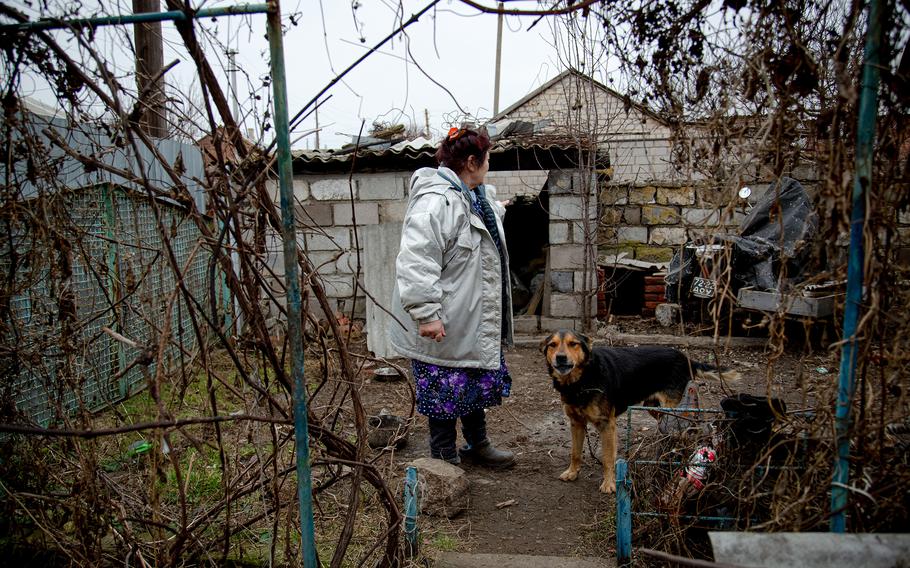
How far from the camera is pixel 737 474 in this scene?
2373 millimetres

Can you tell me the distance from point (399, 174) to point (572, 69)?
2.37 m

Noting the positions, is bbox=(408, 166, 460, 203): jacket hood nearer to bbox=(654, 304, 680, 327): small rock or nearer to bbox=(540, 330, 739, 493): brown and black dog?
bbox=(540, 330, 739, 493): brown and black dog

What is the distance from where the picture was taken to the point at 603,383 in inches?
135

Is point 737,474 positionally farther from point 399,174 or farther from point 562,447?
point 399,174

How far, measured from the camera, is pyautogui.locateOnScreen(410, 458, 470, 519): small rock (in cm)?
310

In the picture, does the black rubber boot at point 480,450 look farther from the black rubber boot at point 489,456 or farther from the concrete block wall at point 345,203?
the concrete block wall at point 345,203

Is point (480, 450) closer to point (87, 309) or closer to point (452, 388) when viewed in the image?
point (452, 388)

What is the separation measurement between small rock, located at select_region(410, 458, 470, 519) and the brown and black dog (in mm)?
752

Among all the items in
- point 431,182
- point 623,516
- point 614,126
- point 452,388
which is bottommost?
point 623,516

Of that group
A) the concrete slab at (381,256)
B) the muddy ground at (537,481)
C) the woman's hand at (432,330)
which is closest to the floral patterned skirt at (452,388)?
the muddy ground at (537,481)

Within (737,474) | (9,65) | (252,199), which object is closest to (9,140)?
(9,65)

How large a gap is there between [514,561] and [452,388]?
0.96 meters

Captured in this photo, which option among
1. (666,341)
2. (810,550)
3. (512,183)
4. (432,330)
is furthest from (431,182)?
(512,183)

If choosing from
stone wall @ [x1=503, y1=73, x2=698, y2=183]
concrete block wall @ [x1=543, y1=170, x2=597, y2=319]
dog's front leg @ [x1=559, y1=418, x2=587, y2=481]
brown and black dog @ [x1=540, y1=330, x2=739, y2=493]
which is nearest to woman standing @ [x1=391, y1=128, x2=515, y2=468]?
brown and black dog @ [x1=540, y1=330, x2=739, y2=493]
